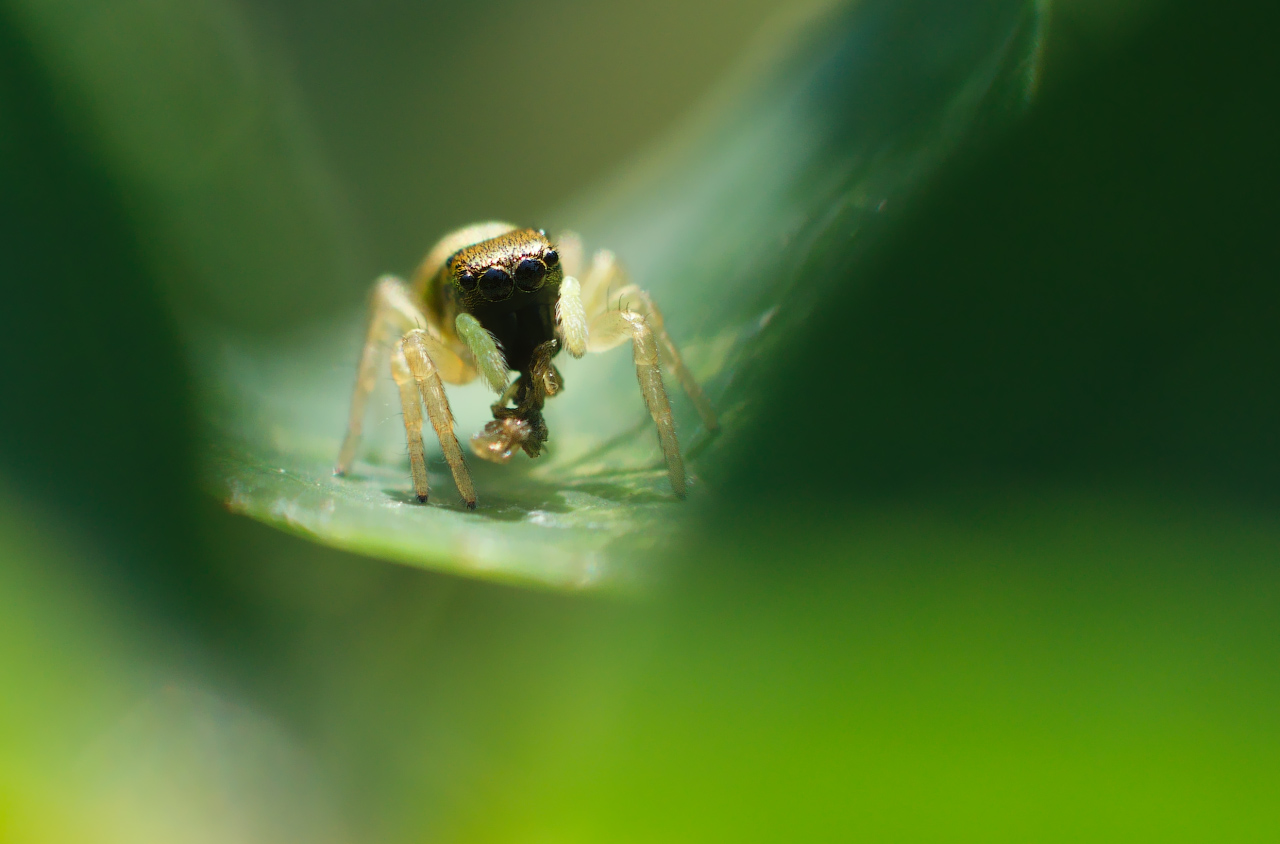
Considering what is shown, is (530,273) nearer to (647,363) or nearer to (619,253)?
(647,363)

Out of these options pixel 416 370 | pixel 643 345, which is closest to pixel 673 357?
pixel 643 345

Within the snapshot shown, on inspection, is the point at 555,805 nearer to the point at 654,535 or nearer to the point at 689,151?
the point at 654,535

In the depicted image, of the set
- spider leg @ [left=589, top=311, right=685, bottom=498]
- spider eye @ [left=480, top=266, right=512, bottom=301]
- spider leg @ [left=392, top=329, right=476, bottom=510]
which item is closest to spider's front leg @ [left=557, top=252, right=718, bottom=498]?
spider leg @ [left=589, top=311, right=685, bottom=498]

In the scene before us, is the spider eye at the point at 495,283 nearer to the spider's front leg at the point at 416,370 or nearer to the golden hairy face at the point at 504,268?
the golden hairy face at the point at 504,268

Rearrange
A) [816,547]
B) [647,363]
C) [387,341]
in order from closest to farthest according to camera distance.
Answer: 1. [816,547]
2. [647,363]
3. [387,341]

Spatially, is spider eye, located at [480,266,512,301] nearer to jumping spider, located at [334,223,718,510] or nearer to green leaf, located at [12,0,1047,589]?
jumping spider, located at [334,223,718,510]

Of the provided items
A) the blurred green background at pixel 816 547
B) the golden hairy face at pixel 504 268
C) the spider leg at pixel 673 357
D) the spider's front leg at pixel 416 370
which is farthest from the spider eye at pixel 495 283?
the blurred green background at pixel 816 547
